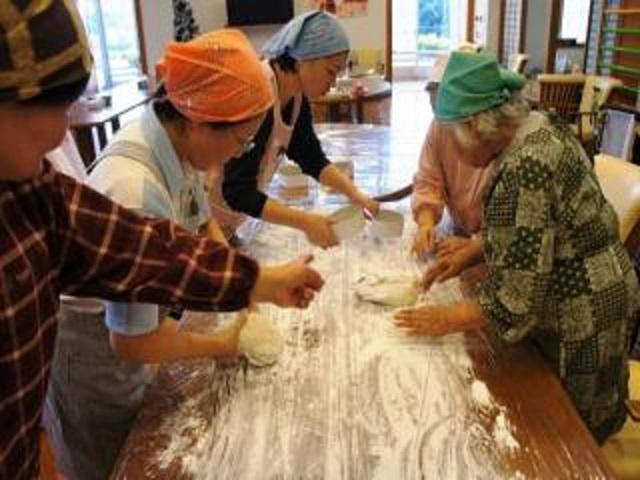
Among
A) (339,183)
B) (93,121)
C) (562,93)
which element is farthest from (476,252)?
(562,93)

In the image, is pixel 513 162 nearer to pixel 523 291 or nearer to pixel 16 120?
pixel 523 291

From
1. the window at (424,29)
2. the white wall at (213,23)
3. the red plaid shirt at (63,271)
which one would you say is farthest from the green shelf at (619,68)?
the window at (424,29)

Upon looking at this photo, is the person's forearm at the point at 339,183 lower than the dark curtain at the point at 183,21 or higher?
lower

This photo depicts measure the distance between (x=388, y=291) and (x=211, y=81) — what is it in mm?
611

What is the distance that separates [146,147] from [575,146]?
768 millimetres

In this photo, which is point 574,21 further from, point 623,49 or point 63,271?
point 63,271

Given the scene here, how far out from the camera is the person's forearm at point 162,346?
1.00m

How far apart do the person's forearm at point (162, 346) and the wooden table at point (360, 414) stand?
7 cm

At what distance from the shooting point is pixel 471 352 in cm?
121

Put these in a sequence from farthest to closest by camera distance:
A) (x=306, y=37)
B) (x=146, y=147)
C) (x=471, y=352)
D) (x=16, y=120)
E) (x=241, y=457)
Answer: (x=306, y=37), (x=471, y=352), (x=146, y=147), (x=241, y=457), (x=16, y=120)

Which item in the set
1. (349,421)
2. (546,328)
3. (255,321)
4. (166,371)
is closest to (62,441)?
(166,371)

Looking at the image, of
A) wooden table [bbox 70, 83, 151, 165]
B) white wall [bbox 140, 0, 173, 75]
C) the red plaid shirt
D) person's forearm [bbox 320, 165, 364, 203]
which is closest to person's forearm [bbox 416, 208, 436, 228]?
person's forearm [bbox 320, 165, 364, 203]

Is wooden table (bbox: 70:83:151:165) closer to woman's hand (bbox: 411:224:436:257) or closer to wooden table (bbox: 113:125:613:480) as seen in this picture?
woman's hand (bbox: 411:224:436:257)

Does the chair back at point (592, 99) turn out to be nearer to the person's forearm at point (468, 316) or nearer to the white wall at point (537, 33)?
the white wall at point (537, 33)
